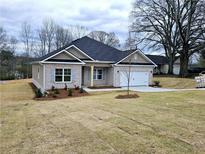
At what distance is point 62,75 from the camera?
22656 mm

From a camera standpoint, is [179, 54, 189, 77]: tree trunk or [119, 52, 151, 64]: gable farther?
[179, 54, 189, 77]: tree trunk

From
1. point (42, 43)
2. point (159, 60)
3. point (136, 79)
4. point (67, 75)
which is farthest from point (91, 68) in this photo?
point (159, 60)

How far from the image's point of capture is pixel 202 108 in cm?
1010

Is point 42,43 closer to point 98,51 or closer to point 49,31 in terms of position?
point 49,31

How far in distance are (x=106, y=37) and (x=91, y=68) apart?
127ft

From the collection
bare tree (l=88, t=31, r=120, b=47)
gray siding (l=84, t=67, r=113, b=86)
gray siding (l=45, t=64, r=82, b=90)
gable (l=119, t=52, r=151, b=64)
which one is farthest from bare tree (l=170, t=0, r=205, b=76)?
bare tree (l=88, t=31, r=120, b=47)

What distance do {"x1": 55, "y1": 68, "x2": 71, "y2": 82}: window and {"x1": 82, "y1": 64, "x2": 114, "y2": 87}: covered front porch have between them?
3.58m

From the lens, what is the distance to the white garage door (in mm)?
26609

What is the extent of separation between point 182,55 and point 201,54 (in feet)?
20.1

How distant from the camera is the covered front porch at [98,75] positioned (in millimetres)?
26428

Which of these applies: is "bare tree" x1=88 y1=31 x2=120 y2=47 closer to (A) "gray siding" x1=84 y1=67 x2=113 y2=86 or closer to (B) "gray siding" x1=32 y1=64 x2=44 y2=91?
(A) "gray siding" x1=84 y1=67 x2=113 y2=86

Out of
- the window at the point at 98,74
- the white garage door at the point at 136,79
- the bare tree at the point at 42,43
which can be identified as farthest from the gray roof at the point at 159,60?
the window at the point at 98,74

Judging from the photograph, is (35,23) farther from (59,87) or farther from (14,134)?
(14,134)

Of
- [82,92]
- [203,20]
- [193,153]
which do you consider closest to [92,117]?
[193,153]
